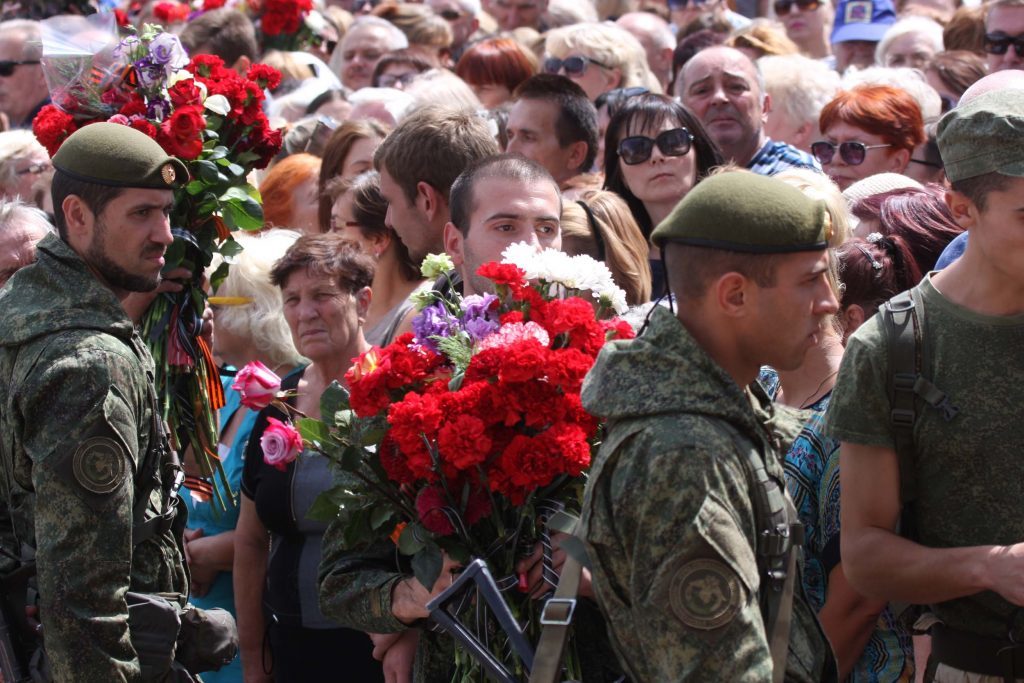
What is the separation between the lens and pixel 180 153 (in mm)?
5059

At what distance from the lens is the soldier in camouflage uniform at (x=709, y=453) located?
8.32 ft

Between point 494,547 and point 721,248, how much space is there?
3.68 feet

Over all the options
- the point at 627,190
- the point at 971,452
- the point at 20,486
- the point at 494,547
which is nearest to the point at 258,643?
the point at 20,486

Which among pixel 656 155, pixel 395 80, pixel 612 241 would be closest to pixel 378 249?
pixel 612 241

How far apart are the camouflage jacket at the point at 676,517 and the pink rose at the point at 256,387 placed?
5.68 feet

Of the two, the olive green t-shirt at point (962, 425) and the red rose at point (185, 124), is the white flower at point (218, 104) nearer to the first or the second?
the red rose at point (185, 124)

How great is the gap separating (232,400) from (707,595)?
3842mm

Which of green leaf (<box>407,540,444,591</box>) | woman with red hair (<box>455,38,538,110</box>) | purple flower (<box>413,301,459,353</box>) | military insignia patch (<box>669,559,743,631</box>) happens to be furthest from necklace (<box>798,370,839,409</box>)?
woman with red hair (<box>455,38,538,110</box>)

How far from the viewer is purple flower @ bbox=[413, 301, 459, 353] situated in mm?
3572

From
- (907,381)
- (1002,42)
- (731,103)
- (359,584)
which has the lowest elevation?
(731,103)

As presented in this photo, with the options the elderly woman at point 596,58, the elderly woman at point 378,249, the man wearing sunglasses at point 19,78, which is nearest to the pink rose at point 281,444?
the elderly woman at point 378,249

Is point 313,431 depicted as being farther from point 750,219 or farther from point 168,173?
point 750,219

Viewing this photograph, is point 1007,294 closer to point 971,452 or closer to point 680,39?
point 971,452

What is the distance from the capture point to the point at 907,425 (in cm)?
318
